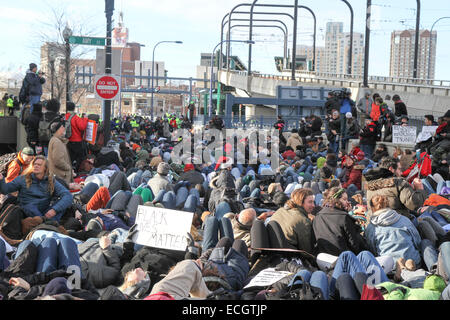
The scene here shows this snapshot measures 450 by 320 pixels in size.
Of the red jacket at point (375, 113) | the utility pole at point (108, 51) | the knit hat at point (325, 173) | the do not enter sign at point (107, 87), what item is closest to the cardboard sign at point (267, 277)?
the knit hat at point (325, 173)

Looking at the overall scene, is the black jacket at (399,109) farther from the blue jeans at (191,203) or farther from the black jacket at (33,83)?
the blue jeans at (191,203)

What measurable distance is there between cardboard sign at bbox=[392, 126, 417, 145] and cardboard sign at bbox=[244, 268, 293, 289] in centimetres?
1184

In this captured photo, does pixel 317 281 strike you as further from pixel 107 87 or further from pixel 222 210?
pixel 107 87

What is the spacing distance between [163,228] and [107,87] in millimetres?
8518

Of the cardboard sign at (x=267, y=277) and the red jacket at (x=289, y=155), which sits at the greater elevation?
the red jacket at (x=289, y=155)

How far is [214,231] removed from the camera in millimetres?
7633

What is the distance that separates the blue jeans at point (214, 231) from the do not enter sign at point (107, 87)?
8250 mm

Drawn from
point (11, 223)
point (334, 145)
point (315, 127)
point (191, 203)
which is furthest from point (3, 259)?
point (315, 127)

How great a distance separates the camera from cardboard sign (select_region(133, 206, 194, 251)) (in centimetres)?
730

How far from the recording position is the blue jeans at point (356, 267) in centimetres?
618

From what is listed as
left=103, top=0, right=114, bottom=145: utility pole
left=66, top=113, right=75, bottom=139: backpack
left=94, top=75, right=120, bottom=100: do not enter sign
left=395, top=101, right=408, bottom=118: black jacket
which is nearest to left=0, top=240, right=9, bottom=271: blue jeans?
left=66, top=113, right=75, bottom=139: backpack
